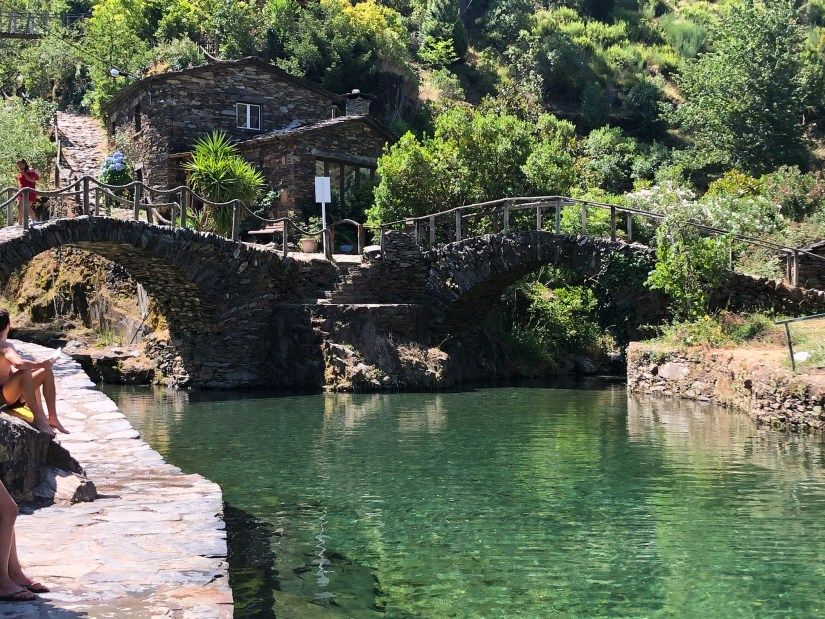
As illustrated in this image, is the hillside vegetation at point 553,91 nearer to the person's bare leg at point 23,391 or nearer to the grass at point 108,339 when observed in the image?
the grass at point 108,339

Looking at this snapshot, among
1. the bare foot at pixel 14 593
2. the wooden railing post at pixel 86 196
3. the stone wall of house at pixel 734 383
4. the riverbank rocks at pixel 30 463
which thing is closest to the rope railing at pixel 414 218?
the wooden railing post at pixel 86 196

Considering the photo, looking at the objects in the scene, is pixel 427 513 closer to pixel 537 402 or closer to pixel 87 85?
pixel 537 402

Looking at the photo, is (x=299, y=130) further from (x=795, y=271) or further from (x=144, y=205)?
(x=795, y=271)

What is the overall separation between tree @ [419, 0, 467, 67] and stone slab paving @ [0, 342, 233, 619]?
149 ft

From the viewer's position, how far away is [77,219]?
2083cm

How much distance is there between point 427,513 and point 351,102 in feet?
86.1

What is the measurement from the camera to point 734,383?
18047 millimetres

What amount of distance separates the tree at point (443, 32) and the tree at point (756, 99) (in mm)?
14775

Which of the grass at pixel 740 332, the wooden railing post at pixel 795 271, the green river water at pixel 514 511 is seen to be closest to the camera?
the green river water at pixel 514 511

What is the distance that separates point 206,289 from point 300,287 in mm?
2410

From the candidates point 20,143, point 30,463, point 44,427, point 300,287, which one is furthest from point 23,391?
point 20,143

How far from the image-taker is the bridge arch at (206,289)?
22.4 m

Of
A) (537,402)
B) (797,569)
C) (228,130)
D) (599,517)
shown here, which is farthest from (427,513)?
(228,130)

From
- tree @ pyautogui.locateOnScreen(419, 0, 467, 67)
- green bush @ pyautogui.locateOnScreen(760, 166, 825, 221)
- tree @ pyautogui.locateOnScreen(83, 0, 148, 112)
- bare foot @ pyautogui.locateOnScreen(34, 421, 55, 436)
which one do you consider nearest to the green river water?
bare foot @ pyautogui.locateOnScreen(34, 421, 55, 436)
